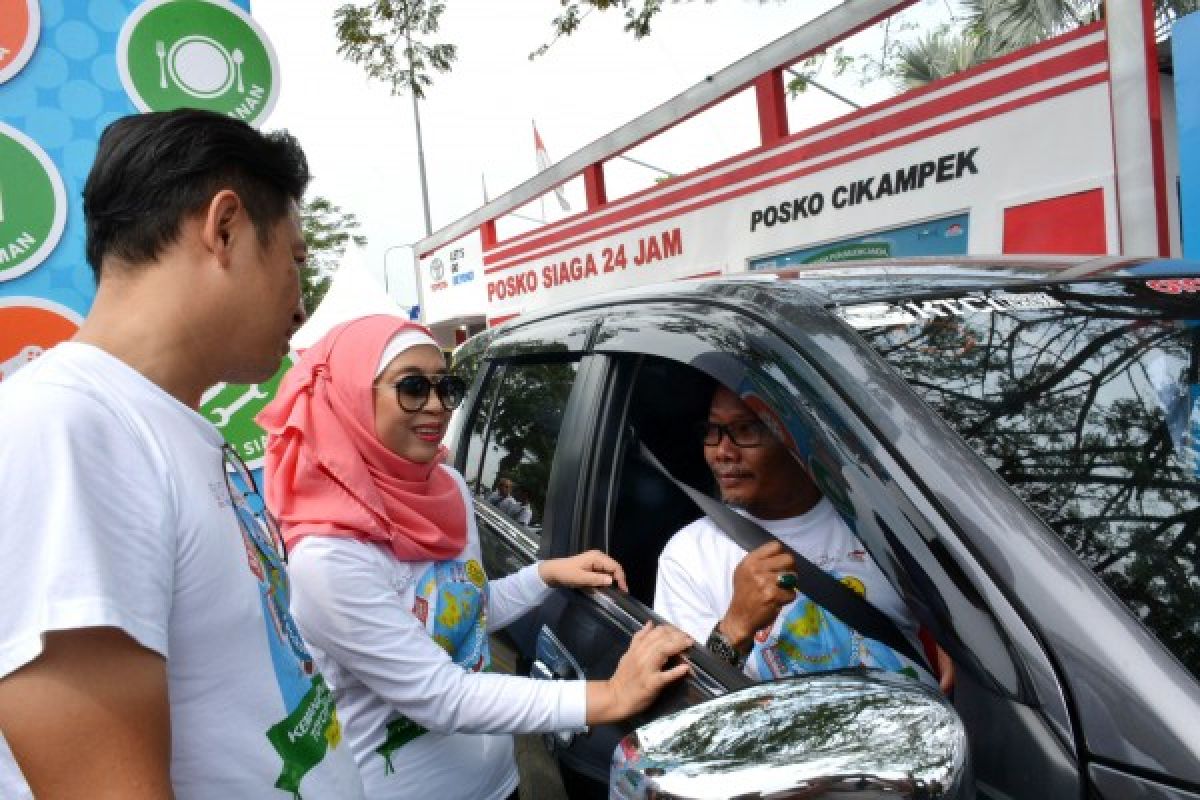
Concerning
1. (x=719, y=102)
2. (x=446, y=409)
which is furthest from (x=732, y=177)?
(x=446, y=409)

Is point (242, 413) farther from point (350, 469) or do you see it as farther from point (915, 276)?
point (915, 276)

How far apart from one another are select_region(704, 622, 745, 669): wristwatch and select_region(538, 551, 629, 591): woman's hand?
292 millimetres

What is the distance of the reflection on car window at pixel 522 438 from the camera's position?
227 centimetres

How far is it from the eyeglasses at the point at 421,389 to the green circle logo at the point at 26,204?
217cm

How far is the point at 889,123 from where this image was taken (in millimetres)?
5230

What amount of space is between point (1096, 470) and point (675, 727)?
0.69 meters

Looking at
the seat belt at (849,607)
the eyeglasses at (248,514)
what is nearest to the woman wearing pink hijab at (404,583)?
the seat belt at (849,607)

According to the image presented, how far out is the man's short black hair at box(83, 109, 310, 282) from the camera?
41.3 inches

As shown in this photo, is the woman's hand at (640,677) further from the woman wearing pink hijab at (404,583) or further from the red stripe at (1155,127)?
the red stripe at (1155,127)

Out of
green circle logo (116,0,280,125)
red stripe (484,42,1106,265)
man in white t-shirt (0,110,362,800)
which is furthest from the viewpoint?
red stripe (484,42,1106,265)

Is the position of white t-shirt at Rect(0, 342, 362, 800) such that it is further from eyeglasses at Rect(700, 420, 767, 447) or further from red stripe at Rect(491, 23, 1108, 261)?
red stripe at Rect(491, 23, 1108, 261)

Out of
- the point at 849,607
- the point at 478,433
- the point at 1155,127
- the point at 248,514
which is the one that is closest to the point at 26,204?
the point at 478,433

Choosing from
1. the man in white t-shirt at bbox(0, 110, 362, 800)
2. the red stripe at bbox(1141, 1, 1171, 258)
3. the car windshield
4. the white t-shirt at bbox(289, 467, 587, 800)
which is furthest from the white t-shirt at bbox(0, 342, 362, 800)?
the red stripe at bbox(1141, 1, 1171, 258)

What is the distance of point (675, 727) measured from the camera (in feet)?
3.06
